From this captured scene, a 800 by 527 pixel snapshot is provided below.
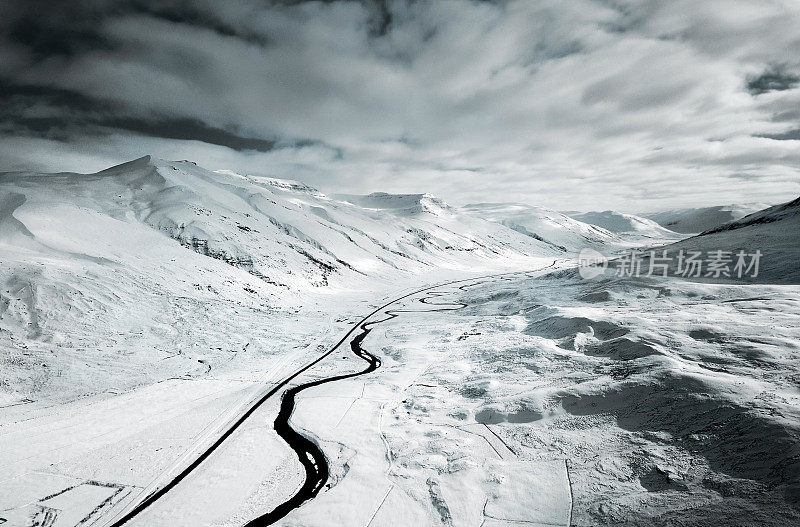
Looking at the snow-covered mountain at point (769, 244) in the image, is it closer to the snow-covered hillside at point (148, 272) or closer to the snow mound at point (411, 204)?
the snow-covered hillside at point (148, 272)

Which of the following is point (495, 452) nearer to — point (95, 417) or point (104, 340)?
point (95, 417)

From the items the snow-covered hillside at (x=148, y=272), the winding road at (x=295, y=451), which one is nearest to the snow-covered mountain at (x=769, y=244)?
the winding road at (x=295, y=451)

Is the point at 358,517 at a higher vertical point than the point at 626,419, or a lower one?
lower

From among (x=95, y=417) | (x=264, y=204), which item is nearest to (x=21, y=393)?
(x=95, y=417)

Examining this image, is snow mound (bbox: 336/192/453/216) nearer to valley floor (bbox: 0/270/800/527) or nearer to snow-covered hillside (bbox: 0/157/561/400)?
snow-covered hillside (bbox: 0/157/561/400)

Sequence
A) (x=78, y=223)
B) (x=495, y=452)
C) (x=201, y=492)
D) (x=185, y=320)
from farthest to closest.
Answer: (x=78, y=223) < (x=185, y=320) < (x=495, y=452) < (x=201, y=492)
